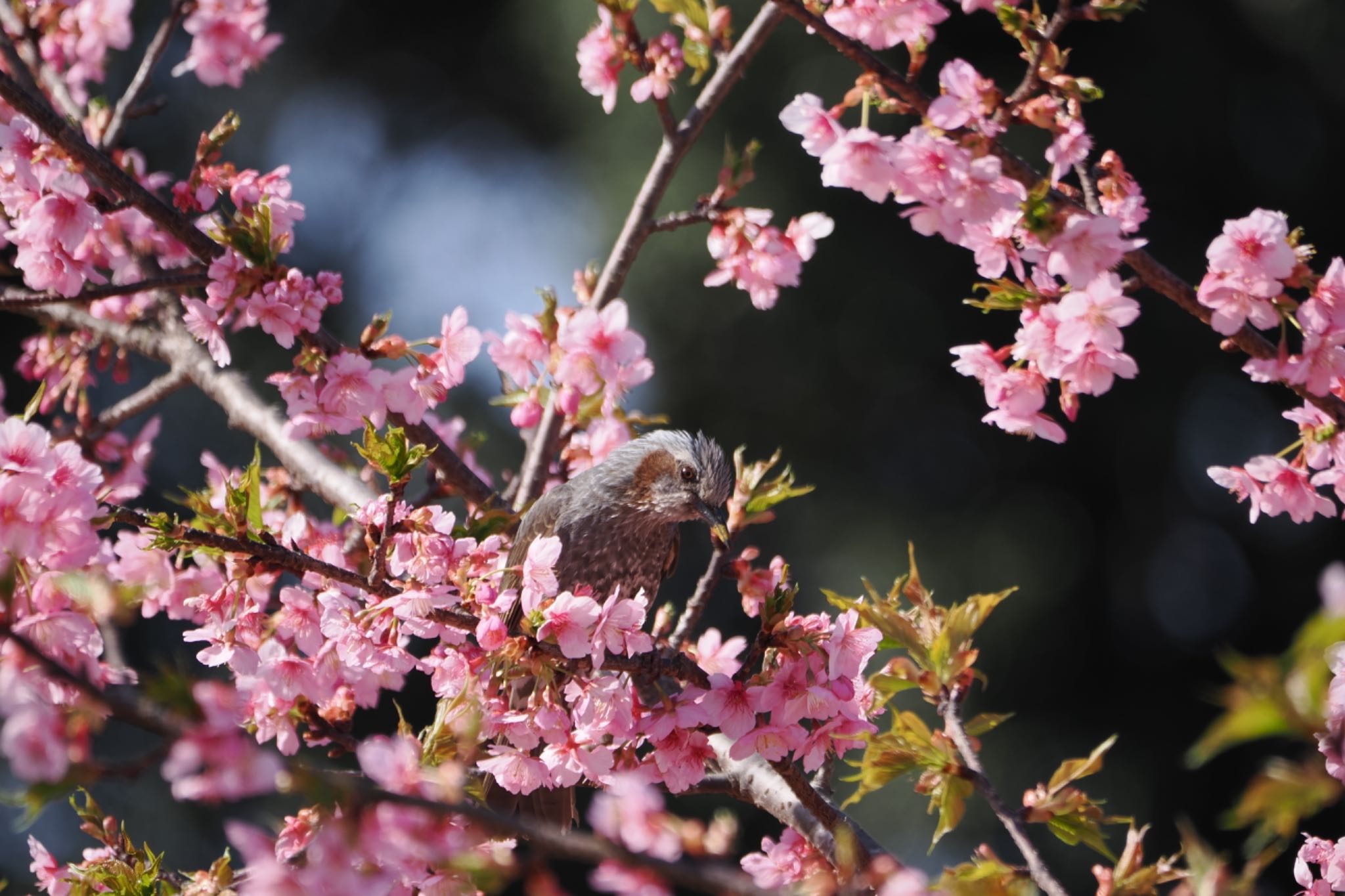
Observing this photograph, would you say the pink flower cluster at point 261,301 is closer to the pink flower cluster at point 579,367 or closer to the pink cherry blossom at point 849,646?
the pink flower cluster at point 579,367

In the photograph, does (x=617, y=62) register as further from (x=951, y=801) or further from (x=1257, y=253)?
(x=951, y=801)

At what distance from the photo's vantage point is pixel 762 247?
5.70 ft

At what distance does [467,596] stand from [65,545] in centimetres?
41

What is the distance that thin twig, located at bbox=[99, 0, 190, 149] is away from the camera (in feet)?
→ 6.15

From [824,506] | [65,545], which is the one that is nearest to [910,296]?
[824,506]

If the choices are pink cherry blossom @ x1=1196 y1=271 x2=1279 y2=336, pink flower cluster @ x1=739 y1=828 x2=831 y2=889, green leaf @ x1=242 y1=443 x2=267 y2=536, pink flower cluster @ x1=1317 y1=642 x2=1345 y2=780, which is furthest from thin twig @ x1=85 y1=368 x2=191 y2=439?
pink flower cluster @ x1=1317 y1=642 x2=1345 y2=780

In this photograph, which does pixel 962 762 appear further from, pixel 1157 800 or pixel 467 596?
pixel 1157 800

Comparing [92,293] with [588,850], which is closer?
[588,850]

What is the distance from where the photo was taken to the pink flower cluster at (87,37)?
2.30 m

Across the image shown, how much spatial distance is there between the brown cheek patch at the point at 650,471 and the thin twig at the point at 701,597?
0.81 m

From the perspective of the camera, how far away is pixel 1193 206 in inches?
248

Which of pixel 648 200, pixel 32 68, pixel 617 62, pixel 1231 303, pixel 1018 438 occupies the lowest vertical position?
pixel 1018 438

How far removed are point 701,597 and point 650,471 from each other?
92 centimetres

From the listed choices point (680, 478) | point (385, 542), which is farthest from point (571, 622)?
point (680, 478)
